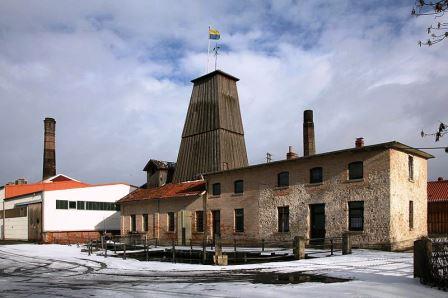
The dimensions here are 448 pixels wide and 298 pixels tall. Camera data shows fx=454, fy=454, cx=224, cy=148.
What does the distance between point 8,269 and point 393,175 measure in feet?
64.5

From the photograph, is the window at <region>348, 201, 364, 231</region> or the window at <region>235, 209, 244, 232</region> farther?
the window at <region>235, 209, 244, 232</region>

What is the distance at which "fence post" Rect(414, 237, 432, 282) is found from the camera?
1207cm

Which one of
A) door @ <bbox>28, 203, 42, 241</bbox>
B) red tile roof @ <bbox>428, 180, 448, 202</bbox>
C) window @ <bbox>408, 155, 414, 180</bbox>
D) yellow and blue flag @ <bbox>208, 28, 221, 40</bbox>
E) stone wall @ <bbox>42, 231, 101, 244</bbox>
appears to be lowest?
stone wall @ <bbox>42, 231, 101, 244</bbox>

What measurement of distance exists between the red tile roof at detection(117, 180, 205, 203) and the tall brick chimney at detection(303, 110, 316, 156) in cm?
862

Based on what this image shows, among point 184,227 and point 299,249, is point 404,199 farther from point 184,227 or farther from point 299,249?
point 184,227

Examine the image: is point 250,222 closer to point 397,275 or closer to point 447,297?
point 397,275

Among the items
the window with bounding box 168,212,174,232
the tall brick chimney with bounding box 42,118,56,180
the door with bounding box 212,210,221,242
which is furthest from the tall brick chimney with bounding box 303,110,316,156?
Answer: the tall brick chimney with bounding box 42,118,56,180

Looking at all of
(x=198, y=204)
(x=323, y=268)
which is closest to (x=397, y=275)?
(x=323, y=268)

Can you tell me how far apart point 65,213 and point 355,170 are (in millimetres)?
27539

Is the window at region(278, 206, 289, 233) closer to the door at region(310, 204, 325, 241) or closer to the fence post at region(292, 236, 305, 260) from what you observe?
the door at region(310, 204, 325, 241)

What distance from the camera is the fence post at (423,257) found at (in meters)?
12.1

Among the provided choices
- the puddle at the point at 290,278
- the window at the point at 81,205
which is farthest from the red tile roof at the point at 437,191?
the window at the point at 81,205

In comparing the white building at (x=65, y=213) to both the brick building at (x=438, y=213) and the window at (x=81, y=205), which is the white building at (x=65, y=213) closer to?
the window at (x=81, y=205)

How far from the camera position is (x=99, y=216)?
44.0m
